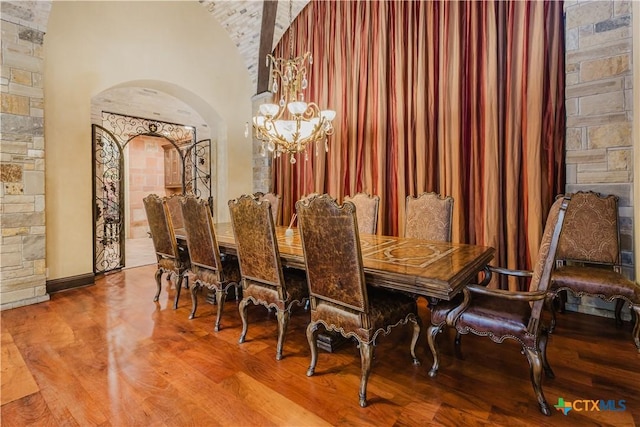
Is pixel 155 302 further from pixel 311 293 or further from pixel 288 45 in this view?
pixel 288 45

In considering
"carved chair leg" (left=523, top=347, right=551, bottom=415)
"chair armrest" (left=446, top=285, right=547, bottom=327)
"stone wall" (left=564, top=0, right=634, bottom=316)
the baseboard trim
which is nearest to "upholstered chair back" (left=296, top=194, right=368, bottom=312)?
"chair armrest" (left=446, top=285, right=547, bottom=327)

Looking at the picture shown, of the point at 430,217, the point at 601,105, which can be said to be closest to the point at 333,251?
the point at 430,217

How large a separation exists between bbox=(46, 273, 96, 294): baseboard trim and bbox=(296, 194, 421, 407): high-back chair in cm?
341

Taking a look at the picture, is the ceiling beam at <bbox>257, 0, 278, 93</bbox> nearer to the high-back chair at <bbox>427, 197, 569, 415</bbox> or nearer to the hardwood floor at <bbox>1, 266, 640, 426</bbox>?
the hardwood floor at <bbox>1, 266, 640, 426</bbox>

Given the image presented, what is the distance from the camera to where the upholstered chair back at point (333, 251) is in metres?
1.61

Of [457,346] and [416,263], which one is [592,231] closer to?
[457,346]

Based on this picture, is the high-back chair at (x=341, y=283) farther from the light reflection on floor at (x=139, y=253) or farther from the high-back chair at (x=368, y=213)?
the light reflection on floor at (x=139, y=253)

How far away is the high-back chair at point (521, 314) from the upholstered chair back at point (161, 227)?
242cm

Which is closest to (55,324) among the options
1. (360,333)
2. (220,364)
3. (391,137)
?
(220,364)

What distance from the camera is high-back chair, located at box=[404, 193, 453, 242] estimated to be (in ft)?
9.48

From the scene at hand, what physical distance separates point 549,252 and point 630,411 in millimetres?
920

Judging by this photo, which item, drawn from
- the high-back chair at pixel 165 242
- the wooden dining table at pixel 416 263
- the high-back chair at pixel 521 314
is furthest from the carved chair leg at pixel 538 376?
the high-back chair at pixel 165 242

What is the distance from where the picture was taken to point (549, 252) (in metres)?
1.54

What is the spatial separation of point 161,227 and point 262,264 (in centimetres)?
148
